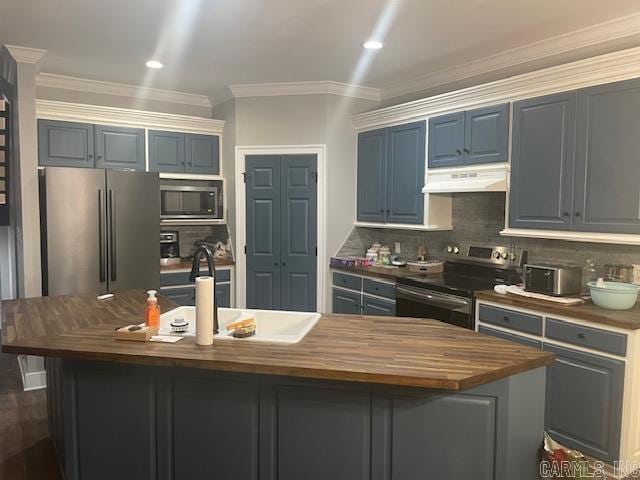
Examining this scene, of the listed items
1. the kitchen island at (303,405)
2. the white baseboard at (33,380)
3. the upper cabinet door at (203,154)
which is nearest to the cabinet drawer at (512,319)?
the kitchen island at (303,405)

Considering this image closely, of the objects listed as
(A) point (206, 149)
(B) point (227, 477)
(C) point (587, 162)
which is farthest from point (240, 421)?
(A) point (206, 149)

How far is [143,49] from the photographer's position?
152 inches

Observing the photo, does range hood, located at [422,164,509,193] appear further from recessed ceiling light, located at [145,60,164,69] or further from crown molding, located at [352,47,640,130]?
recessed ceiling light, located at [145,60,164,69]

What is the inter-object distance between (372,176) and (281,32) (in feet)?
6.01

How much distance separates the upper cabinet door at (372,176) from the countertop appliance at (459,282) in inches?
32.6

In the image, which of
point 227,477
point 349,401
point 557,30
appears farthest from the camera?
point 557,30

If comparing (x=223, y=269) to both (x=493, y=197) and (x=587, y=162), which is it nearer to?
(x=493, y=197)

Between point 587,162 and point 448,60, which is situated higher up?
point 448,60

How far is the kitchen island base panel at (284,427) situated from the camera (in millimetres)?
1929

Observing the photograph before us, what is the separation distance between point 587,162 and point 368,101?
2.48m

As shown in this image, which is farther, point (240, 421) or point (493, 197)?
point (493, 197)

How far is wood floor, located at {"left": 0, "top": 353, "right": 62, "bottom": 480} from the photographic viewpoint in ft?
9.32

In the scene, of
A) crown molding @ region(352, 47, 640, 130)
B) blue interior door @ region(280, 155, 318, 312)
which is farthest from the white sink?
blue interior door @ region(280, 155, 318, 312)

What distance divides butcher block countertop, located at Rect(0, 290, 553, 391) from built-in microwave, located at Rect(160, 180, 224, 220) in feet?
8.03
